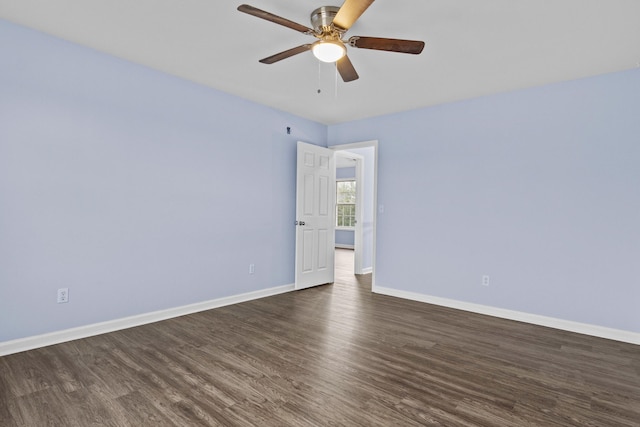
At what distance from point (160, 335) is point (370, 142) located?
3660 mm

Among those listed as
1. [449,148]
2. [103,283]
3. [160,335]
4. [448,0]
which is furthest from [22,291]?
[449,148]

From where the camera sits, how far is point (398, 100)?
14.2 ft

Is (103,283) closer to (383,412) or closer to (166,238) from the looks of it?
(166,238)

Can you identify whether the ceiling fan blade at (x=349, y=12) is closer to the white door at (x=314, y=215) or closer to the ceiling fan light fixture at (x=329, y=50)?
the ceiling fan light fixture at (x=329, y=50)

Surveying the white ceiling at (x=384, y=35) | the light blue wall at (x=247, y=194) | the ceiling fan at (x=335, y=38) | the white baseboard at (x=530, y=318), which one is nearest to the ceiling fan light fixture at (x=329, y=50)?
the ceiling fan at (x=335, y=38)

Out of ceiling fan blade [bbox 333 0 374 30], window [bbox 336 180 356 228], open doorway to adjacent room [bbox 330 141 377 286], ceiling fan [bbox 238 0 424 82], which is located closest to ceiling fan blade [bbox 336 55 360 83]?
ceiling fan [bbox 238 0 424 82]

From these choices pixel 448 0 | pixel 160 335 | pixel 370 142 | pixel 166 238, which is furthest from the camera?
pixel 370 142

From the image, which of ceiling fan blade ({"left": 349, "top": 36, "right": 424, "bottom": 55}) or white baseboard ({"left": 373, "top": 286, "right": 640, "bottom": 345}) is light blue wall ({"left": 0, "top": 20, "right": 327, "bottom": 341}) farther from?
ceiling fan blade ({"left": 349, "top": 36, "right": 424, "bottom": 55})

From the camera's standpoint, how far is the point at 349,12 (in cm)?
205

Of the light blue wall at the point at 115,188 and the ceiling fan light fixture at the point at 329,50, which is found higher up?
the ceiling fan light fixture at the point at 329,50

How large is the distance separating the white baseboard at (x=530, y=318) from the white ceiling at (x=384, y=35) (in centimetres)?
252

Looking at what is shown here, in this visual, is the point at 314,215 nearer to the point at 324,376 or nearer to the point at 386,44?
the point at 324,376

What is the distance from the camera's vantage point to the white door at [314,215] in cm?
496

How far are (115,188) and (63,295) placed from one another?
103 cm
